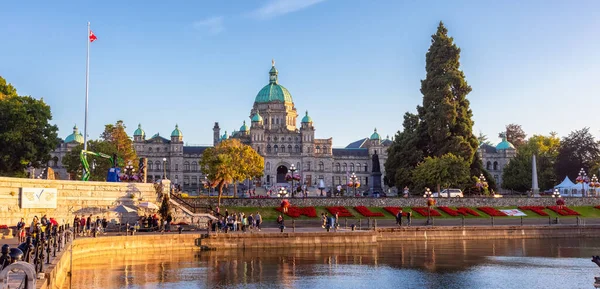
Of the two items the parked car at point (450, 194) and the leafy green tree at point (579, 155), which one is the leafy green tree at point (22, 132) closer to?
the parked car at point (450, 194)

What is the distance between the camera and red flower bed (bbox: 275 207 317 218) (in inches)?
2317

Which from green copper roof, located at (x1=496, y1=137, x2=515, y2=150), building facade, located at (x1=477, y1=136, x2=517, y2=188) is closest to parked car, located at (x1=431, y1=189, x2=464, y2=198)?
building facade, located at (x1=477, y1=136, x2=517, y2=188)

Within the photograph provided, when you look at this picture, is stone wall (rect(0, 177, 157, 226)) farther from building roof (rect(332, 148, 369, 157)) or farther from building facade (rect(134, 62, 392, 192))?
building roof (rect(332, 148, 369, 157))

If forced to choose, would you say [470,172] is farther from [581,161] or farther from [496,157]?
[496,157]

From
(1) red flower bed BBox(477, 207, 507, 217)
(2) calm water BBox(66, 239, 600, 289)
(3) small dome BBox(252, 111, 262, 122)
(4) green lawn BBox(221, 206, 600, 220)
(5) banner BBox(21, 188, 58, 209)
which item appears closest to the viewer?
(2) calm water BBox(66, 239, 600, 289)

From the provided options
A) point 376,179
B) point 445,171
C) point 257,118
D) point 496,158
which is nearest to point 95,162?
point 376,179

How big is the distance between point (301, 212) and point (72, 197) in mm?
21660

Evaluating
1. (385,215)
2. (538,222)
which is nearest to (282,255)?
(385,215)

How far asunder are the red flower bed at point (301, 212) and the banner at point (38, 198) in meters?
22.0

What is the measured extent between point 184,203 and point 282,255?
18.0m

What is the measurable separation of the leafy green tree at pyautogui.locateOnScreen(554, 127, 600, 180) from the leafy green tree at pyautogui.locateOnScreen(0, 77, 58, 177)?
71.2 m

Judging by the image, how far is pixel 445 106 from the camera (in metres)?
76.2

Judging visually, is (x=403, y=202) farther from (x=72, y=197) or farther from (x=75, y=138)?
(x=75, y=138)

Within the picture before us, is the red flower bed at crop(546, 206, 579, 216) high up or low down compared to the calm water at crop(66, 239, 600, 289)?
up
